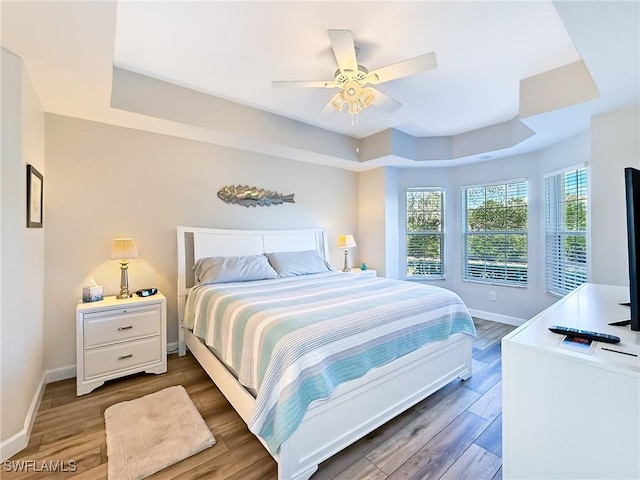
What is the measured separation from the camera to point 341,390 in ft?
5.57

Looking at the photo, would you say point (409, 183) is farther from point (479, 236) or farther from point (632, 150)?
point (632, 150)

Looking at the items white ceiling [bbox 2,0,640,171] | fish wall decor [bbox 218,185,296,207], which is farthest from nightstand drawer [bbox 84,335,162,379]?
white ceiling [bbox 2,0,640,171]

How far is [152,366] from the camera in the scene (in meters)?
2.73

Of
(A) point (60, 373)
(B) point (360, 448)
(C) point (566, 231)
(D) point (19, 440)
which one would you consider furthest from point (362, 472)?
(C) point (566, 231)

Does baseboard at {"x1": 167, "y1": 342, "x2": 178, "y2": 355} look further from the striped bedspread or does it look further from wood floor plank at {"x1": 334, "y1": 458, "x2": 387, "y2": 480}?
wood floor plank at {"x1": 334, "y1": 458, "x2": 387, "y2": 480}

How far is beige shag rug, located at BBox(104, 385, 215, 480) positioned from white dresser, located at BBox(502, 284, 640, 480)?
177cm

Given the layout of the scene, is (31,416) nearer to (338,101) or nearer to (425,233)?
(338,101)

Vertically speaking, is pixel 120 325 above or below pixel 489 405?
above

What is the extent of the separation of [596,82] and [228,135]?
3330 millimetres

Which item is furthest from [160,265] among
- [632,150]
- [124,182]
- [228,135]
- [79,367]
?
[632,150]

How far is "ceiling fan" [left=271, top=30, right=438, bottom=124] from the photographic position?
1840 millimetres

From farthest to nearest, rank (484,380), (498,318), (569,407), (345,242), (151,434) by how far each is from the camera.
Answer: (345,242) → (498,318) → (484,380) → (151,434) → (569,407)

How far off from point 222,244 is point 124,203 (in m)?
1.09

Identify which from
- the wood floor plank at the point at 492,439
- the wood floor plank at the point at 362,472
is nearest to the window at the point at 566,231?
the wood floor plank at the point at 492,439
